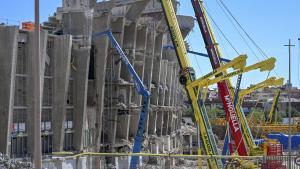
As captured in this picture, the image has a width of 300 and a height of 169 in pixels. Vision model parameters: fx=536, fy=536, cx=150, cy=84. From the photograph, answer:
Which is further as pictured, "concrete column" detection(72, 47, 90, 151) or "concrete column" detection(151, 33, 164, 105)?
"concrete column" detection(151, 33, 164, 105)

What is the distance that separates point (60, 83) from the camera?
109 feet

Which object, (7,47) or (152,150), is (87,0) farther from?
(7,47)

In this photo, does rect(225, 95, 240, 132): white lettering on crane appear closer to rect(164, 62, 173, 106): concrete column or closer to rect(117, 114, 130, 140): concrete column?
rect(117, 114, 130, 140): concrete column

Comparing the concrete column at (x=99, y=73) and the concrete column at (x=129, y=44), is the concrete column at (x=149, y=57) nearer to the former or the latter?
the concrete column at (x=129, y=44)

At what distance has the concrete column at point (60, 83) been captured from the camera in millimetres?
32938

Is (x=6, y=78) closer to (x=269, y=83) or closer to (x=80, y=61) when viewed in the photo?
(x=80, y=61)

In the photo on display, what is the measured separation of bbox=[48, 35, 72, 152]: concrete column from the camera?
32.9 meters

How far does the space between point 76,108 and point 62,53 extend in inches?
180

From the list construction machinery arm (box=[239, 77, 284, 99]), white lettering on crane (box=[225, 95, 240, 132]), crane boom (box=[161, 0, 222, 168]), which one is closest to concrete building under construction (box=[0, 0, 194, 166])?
crane boom (box=[161, 0, 222, 168])

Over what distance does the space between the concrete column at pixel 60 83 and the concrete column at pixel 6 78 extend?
494 centimetres

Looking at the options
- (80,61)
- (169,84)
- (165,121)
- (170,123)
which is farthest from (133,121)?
(170,123)

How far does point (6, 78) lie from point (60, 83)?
212 inches

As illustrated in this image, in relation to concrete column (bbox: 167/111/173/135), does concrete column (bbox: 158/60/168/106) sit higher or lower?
higher

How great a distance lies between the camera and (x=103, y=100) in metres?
38.7
